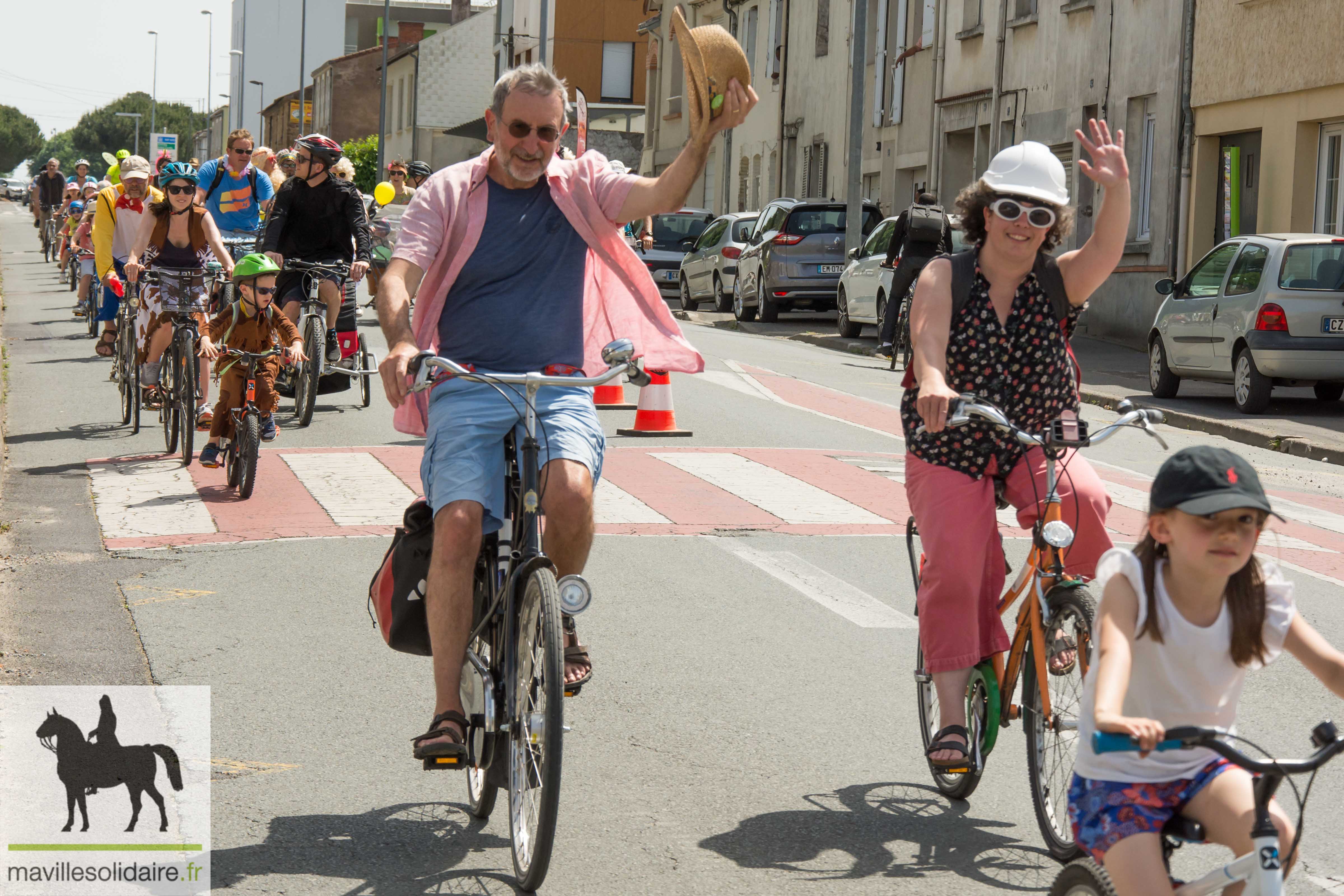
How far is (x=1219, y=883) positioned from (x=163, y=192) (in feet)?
36.2

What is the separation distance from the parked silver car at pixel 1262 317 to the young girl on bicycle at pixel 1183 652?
14.9 m

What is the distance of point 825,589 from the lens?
845 cm

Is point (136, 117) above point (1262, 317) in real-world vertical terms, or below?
above

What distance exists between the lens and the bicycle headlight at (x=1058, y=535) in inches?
187

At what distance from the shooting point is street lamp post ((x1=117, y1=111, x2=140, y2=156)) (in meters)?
148

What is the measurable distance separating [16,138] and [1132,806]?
187776 millimetres

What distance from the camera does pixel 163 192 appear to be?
42.7ft

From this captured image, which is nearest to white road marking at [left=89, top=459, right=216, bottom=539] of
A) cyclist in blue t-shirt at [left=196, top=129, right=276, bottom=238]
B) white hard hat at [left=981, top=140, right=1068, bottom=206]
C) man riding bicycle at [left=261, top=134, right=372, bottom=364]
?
man riding bicycle at [left=261, top=134, right=372, bottom=364]

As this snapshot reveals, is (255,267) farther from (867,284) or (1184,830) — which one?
(867,284)

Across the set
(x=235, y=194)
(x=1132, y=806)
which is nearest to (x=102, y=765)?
(x=1132, y=806)

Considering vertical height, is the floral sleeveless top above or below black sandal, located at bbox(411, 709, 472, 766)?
above

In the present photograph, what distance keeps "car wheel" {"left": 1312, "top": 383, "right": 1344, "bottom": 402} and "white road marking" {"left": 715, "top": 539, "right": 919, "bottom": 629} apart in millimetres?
11736

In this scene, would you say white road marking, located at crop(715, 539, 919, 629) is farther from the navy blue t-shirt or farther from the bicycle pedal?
the bicycle pedal

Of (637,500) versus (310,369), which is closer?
(637,500)
